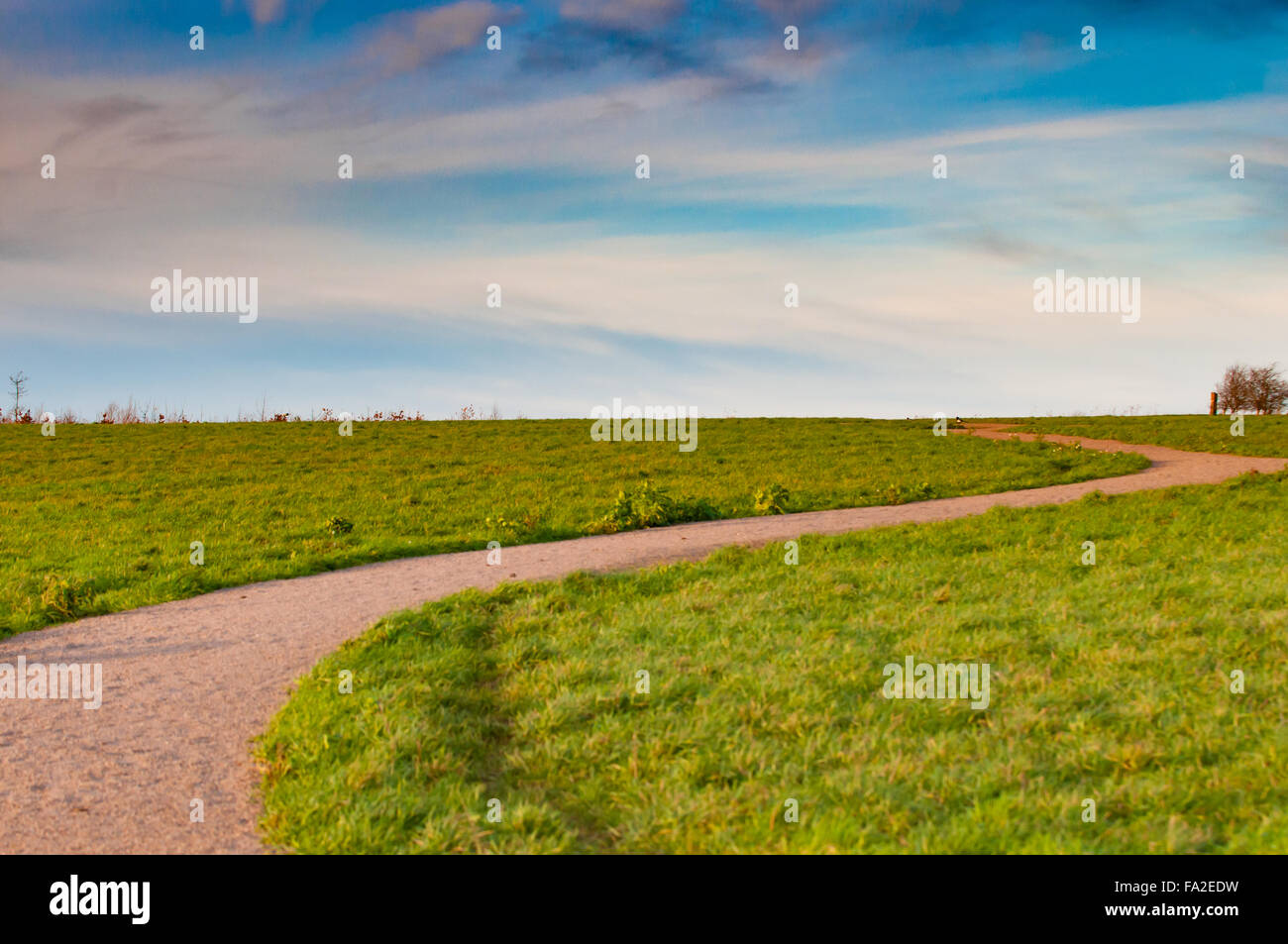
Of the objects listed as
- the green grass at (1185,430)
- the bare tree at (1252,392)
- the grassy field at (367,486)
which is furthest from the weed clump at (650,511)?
the bare tree at (1252,392)

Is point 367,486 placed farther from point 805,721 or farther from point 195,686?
point 805,721

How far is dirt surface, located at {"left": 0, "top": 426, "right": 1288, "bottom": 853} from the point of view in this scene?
653 cm

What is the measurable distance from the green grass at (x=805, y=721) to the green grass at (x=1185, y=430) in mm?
23564

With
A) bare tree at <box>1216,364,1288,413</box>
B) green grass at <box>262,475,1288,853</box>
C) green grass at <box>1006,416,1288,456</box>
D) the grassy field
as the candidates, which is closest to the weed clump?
the grassy field

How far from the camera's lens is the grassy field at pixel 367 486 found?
15.6 meters

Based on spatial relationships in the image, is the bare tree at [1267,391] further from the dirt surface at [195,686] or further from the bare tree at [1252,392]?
the dirt surface at [195,686]

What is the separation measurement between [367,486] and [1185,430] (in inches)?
1201

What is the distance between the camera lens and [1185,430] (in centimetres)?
3609

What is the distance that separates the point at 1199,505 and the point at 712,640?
11957 mm

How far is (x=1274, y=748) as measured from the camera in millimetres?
6777
